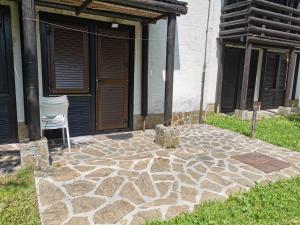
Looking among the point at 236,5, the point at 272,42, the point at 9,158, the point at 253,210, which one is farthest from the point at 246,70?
the point at 9,158

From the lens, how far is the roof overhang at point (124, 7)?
452 cm

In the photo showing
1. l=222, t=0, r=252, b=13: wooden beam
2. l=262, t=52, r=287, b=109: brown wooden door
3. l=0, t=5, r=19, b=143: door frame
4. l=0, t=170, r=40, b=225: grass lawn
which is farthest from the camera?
l=262, t=52, r=287, b=109: brown wooden door

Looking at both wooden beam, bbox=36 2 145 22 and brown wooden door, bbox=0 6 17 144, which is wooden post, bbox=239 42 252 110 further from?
brown wooden door, bbox=0 6 17 144

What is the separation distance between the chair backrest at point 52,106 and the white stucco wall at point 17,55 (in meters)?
0.75

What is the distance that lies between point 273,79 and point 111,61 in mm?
7447

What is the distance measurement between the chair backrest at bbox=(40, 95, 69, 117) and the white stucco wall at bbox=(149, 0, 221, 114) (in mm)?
2520

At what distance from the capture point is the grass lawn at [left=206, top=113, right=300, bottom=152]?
19.9 ft

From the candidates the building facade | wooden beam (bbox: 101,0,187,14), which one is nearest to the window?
the building facade

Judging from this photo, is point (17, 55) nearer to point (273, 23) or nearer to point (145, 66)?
point (145, 66)

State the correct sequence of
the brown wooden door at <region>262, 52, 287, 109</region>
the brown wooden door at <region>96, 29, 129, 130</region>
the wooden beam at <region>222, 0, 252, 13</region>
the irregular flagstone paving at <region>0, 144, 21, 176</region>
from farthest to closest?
Answer: the brown wooden door at <region>262, 52, 287, 109</region>, the wooden beam at <region>222, 0, 252, 13</region>, the brown wooden door at <region>96, 29, 129, 130</region>, the irregular flagstone paving at <region>0, 144, 21, 176</region>

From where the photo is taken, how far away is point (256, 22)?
747cm

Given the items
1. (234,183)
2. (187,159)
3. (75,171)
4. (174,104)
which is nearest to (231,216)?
(234,183)

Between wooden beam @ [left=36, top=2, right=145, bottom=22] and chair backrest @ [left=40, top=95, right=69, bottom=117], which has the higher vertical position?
wooden beam @ [left=36, top=2, right=145, bottom=22]

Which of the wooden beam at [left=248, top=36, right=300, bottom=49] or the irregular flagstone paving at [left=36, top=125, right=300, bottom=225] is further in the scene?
the wooden beam at [left=248, top=36, right=300, bottom=49]
